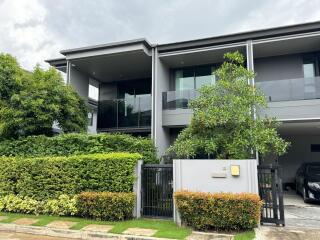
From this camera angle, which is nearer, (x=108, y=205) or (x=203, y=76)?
(x=108, y=205)

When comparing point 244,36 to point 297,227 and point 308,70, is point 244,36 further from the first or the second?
point 297,227

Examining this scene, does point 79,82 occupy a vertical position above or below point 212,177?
above

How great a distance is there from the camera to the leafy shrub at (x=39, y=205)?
899 cm

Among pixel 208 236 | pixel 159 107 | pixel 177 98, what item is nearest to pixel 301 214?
pixel 208 236

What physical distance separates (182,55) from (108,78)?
5898 millimetres

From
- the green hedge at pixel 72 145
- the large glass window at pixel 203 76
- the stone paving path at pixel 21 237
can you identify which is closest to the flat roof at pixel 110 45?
the large glass window at pixel 203 76

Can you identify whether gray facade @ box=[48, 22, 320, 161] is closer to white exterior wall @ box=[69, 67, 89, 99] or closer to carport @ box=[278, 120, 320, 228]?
white exterior wall @ box=[69, 67, 89, 99]

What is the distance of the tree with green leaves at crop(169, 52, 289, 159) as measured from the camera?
8.92 meters

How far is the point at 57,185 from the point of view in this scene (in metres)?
9.34

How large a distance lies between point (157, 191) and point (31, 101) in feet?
19.6

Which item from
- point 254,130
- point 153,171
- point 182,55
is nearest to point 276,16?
point 182,55

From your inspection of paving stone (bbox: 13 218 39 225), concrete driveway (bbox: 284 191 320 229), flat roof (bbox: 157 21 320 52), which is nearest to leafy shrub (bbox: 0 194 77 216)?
paving stone (bbox: 13 218 39 225)

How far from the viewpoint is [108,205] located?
836 centimetres

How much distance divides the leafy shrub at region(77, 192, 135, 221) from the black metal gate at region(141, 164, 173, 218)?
24.0 inches
